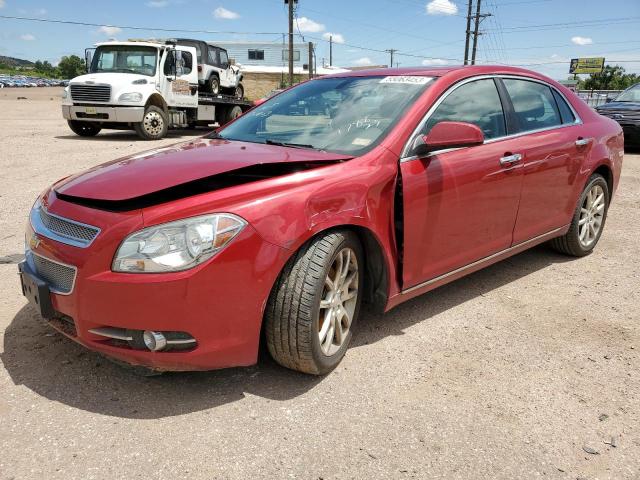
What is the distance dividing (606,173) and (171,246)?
167 inches

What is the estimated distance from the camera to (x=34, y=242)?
2674 millimetres

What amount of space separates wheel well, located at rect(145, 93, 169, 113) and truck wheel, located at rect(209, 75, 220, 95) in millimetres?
4850

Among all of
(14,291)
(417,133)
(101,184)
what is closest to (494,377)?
(417,133)

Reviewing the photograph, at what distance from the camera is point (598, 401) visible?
8.75ft

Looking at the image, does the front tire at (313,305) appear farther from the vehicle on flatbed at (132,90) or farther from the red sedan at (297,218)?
the vehicle on flatbed at (132,90)

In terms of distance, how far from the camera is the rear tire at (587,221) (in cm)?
465

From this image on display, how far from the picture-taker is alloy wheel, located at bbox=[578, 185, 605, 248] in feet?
15.6

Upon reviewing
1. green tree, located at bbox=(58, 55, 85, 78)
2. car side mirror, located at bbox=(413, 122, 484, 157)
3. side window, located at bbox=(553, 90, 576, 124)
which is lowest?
car side mirror, located at bbox=(413, 122, 484, 157)

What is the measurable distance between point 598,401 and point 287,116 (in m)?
2.47

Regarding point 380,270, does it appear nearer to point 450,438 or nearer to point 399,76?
point 450,438

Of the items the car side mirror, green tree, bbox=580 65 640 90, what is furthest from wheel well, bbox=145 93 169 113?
green tree, bbox=580 65 640 90

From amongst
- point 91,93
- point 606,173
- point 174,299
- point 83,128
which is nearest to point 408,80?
point 174,299

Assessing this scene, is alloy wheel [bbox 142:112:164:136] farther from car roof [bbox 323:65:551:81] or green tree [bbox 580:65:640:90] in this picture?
A: green tree [bbox 580:65:640:90]

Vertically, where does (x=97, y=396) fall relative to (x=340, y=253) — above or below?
below
